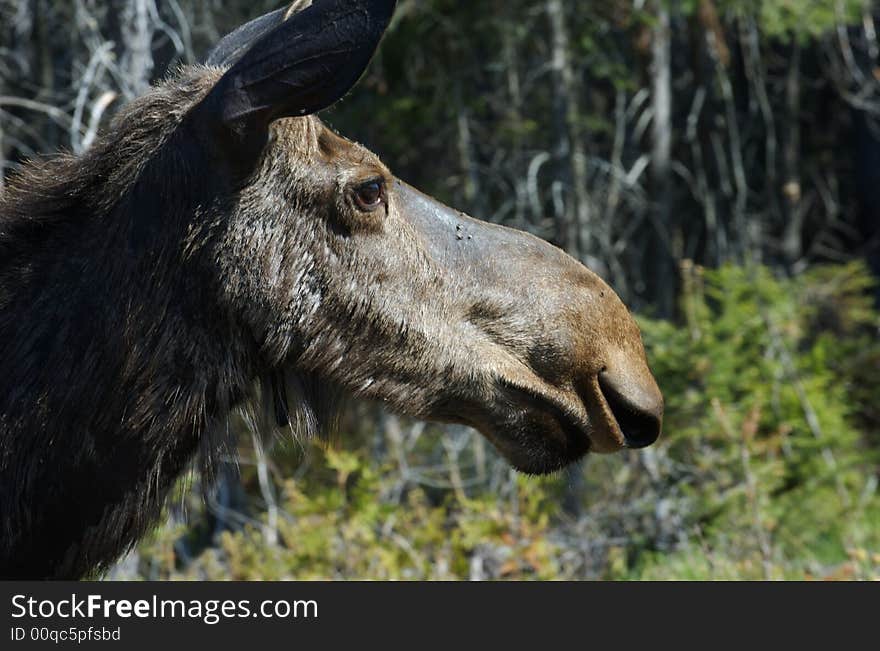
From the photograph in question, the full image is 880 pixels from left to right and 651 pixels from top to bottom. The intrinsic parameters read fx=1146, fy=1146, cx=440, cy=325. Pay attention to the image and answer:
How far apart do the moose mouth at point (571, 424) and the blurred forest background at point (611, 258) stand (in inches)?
18.8

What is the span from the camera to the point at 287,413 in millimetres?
3350

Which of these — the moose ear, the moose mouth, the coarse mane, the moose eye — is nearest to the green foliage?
the moose mouth

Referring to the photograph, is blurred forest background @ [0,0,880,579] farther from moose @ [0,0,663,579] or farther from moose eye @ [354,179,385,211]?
moose eye @ [354,179,385,211]

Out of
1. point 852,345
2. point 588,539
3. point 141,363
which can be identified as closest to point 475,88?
point 852,345

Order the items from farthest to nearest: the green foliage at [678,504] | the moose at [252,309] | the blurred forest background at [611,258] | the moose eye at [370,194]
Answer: the blurred forest background at [611,258], the green foliage at [678,504], the moose eye at [370,194], the moose at [252,309]

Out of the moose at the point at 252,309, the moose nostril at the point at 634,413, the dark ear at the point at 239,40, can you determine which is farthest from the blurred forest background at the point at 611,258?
the moose nostril at the point at 634,413

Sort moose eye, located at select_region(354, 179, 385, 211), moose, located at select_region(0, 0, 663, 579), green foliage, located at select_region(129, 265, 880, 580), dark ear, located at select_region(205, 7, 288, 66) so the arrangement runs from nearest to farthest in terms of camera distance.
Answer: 1. moose, located at select_region(0, 0, 663, 579)
2. moose eye, located at select_region(354, 179, 385, 211)
3. dark ear, located at select_region(205, 7, 288, 66)
4. green foliage, located at select_region(129, 265, 880, 580)

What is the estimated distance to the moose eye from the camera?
318 centimetres

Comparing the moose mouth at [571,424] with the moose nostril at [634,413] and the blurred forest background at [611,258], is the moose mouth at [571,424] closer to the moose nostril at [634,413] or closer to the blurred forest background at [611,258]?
the moose nostril at [634,413]

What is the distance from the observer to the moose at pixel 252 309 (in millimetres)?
2963

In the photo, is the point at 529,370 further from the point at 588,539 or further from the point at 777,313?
the point at 777,313
